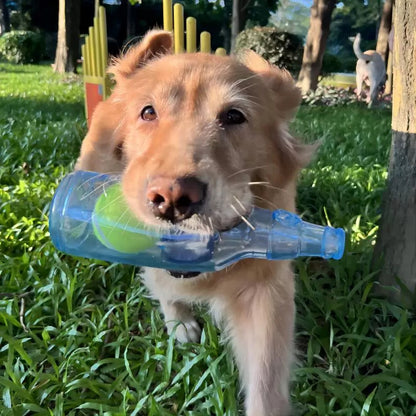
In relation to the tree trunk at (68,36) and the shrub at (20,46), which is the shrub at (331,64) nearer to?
the tree trunk at (68,36)

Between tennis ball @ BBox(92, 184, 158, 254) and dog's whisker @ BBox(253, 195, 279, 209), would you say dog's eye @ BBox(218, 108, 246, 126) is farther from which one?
tennis ball @ BBox(92, 184, 158, 254)

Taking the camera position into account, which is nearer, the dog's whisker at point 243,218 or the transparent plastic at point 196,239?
the dog's whisker at point 243,218

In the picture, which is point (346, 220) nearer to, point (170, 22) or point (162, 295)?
point (162, 295)

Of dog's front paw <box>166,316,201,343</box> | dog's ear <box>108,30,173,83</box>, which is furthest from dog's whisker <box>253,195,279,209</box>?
dog's ear <box>108,30,173,83</box>

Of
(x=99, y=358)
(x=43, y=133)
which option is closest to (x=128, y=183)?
(x=99, y=358)

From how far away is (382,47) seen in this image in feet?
41.0

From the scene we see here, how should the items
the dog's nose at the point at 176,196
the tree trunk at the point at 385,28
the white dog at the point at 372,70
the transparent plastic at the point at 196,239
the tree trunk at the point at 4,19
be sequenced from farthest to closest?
the tree trunk at the point at 4,19 < the tree trunk at the point at 385,28 < the white dog at the point at 372,70 < the transparent plastic at the point at 196,239 < the dog's nose at the point at 176,196

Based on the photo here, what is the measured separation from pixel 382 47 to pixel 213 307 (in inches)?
478

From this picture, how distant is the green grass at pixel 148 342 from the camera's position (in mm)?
1862

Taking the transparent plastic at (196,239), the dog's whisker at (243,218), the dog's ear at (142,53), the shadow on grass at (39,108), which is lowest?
the shadow on grass at (39,108)

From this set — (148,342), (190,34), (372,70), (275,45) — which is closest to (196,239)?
(148,342)

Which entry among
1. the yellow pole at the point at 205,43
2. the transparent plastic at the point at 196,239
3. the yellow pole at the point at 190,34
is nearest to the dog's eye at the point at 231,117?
Result: the transparent plastic at the point at 196,239

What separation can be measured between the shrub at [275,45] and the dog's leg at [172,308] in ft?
27.8

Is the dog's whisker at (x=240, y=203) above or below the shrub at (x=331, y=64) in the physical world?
above
